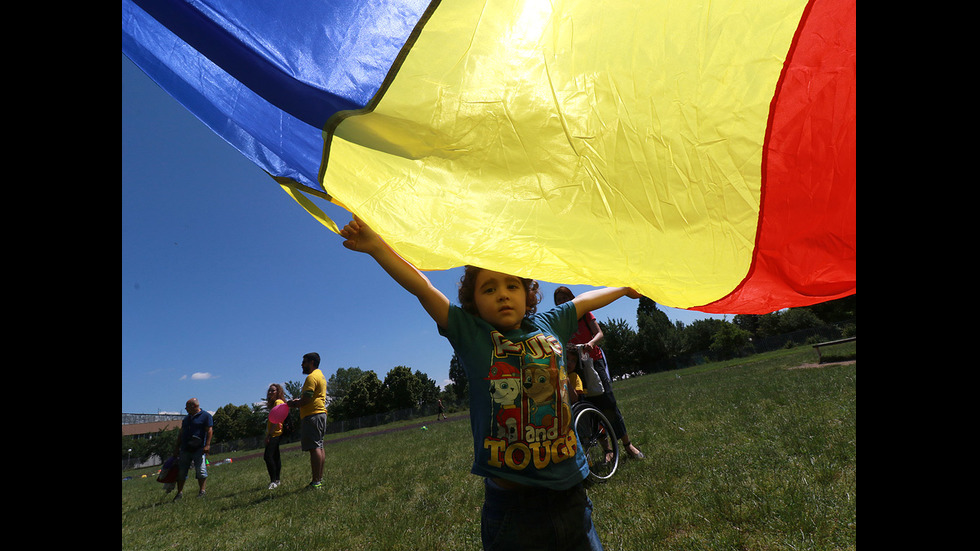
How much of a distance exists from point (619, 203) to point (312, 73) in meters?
1.06

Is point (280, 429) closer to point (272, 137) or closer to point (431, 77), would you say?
point (272, 137)

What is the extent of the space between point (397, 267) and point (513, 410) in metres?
0.76

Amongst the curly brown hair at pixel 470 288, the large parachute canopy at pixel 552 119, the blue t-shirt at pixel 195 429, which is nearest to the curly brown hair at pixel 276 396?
the blue t-shirt at pixel 195 429

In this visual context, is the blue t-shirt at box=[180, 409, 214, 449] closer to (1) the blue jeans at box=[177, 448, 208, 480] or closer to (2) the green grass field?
(1) the blue jeans at box=[177, 448, 208, 480]

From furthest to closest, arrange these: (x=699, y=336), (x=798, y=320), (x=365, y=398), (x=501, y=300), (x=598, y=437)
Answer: (x=365, y=398)
(x=699, y=336)
(x=798, y=320)
(x=598, y=437)
(x=501, y=300)

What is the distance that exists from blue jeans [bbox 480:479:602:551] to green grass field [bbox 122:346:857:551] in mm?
1307

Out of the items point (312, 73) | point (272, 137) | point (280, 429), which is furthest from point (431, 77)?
point (280, 429)

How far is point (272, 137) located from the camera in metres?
1.55

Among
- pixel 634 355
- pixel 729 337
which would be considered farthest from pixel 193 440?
pixel 729 337

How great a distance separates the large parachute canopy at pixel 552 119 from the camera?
134cm

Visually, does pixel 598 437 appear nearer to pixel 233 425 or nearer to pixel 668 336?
pixel 668 336

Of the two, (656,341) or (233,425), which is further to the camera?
(233,425)

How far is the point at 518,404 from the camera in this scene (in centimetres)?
181

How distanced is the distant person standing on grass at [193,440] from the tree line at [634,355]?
3575 cm
